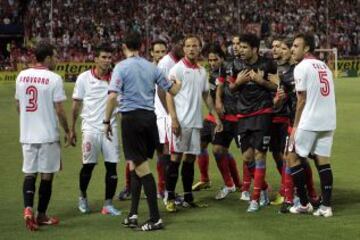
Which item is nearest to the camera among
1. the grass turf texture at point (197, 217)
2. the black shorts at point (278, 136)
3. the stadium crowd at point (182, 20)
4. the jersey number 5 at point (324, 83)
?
the grass turf texture at point (197, 217)

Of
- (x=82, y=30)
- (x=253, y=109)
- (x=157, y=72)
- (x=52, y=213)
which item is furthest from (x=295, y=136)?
(x=82, y=30)

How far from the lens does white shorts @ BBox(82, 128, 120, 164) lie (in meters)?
9.10

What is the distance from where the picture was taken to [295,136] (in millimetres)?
8562

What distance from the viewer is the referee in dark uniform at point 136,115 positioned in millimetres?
8125

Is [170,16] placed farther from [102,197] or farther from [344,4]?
[102,197]

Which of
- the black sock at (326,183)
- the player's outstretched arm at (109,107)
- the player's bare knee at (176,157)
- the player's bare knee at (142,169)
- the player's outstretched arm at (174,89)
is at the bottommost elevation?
the black sock at (326,183)

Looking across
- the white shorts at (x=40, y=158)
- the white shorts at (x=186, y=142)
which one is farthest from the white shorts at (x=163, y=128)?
the white shorts at (x=40, y=158)

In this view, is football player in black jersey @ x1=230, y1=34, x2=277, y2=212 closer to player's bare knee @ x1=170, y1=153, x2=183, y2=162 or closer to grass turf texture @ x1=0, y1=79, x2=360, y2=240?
grass turf texture @ x1=0, y1=79, x2=360, y2=240

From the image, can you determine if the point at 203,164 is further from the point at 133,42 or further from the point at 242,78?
the point at 133,42

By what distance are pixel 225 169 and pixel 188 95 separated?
1611 millimetres

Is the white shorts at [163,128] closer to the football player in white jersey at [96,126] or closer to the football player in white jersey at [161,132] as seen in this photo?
the football player in white jersey at [161,132]

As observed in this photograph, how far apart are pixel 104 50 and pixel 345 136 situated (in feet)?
28.3

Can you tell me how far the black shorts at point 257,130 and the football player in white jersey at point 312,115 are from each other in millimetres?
524

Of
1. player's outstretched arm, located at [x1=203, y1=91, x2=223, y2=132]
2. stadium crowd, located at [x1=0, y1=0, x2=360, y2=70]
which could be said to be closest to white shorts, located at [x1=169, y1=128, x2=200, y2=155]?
player's outstretched arm, located at [x1=203, y1=91, x2=223, y2=132]
